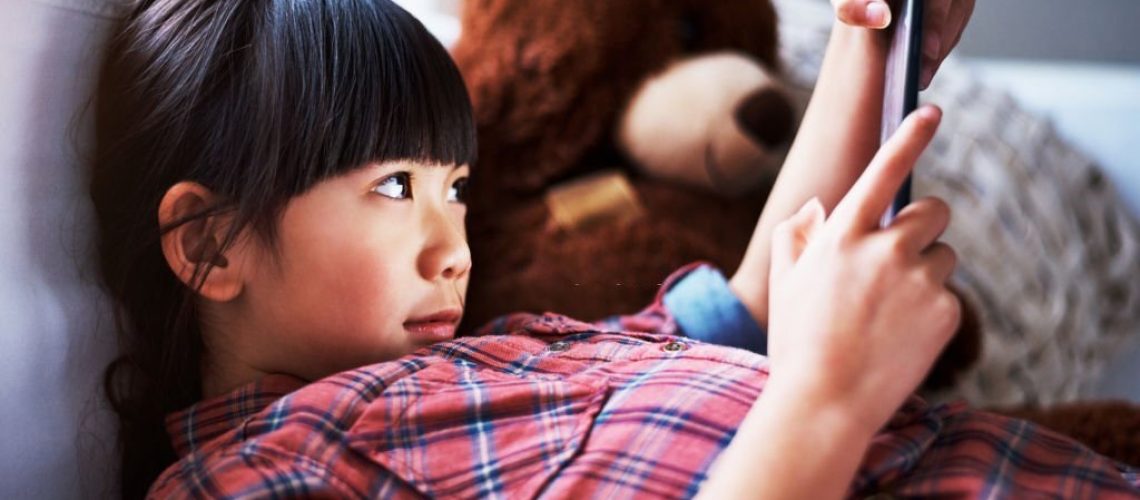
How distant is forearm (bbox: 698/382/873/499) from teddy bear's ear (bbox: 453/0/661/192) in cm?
30

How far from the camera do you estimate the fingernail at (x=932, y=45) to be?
1.20ft

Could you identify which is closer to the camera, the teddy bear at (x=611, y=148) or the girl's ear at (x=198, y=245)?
the girl's ear at (x=198, y=245)

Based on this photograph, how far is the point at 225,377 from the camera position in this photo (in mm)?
381

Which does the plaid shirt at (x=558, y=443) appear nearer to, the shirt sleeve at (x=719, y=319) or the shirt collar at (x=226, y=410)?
the shirt collar at (x=226, y=410)

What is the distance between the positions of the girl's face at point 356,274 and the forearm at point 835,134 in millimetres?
167

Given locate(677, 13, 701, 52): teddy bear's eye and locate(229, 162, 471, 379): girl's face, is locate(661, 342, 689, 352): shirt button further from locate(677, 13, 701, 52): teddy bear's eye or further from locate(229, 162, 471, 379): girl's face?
locate(677, 13, 701, 52): teddy bear's eye

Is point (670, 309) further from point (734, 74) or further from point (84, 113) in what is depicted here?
point (84, 113)

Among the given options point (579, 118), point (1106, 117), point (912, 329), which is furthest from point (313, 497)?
point (1106, 117)

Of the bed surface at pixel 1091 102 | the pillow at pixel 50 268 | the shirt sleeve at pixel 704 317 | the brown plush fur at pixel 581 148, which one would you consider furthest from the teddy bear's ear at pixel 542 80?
the bed surface at pixel 1091 102

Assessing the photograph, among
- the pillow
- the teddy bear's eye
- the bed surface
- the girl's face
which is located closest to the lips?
the girl's face

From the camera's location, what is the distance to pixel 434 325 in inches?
14.7

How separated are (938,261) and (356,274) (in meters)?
0.18

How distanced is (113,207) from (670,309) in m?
0.25

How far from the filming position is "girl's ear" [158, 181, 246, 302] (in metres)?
0.34
